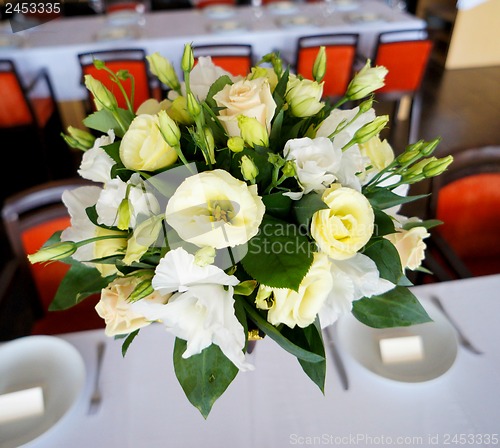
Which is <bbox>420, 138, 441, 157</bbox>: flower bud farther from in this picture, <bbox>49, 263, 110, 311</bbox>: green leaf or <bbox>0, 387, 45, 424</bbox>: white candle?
<bbox>0, 387, 45, 424</bbox>: white candle

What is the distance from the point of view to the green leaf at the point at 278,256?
1.86 ft

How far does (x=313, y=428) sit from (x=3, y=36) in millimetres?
2990

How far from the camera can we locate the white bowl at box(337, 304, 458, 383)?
0.89 meters

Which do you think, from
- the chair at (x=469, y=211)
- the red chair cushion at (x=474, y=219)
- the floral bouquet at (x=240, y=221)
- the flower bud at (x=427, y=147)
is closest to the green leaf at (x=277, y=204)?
the floral bouquet at (x=240, y=221)

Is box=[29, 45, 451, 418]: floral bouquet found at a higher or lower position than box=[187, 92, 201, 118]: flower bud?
lower

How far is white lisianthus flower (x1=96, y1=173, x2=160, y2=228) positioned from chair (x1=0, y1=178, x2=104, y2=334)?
25.9 inches

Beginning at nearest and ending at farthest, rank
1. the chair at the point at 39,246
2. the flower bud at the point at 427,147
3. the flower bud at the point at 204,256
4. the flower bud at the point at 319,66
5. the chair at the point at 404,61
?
1. the flower bud at the point at 204,256
2. the flower bud at the point at 427,147
3. the flower bud at the point at 319,66
4. the chair at the point at 39,246
5. the chair at the point at 404,61

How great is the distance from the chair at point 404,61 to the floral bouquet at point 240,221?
202 centimetres

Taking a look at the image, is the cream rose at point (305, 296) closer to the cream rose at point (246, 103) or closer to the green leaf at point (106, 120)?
the cream rose at point (246, 103)

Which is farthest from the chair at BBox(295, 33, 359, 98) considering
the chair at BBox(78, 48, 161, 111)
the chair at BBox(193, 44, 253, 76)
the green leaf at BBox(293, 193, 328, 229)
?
the green leaf at BBox(293, 193, 328, 229)

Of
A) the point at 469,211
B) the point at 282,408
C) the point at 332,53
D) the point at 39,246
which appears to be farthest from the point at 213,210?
the point at 332,53

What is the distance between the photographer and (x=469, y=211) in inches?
55.1

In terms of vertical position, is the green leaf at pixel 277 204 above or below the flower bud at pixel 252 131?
below

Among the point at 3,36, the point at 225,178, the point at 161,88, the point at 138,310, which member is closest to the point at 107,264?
the point at 138,310
